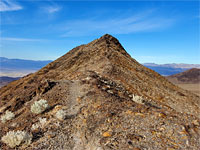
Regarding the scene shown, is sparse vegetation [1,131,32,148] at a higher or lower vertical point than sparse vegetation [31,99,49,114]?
lower

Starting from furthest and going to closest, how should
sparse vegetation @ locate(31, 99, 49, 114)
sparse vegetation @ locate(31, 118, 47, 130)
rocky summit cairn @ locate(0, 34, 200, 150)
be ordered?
sparse vegetation @ locate(31, 99, 49, 114) < sparse vegetation @ locate(31, 118, 47, 130) < rocky summit cairn @ locate(0, 34, 200, 150)

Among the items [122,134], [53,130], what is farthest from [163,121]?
[53,130]

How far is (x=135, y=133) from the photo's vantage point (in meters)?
5.25

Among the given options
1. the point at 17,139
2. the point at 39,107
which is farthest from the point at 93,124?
the point at 39,107

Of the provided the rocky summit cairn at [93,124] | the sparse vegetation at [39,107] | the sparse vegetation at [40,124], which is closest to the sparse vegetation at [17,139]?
the rocky summit cairn at [93,124]

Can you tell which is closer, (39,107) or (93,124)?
(93,124)

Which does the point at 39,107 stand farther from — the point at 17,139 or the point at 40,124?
the point at 17,139

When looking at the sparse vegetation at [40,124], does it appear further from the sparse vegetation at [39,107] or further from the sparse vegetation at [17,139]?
the sparse vegetation at [39,107]

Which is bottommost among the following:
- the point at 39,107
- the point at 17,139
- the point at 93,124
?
the point at 17,139

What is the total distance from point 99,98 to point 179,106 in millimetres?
8277

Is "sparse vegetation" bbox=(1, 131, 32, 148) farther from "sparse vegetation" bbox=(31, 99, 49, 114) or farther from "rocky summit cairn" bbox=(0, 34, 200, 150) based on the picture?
"sparse vegetation" bbox=(31, 99, 49, 114)

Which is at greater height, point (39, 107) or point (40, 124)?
point (39, 107)

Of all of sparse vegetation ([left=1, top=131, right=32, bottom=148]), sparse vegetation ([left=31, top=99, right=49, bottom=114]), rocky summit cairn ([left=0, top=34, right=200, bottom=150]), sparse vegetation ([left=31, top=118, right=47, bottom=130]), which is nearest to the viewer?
rocky summit cairn ([left=0, top=34, right=200, bottom=150])

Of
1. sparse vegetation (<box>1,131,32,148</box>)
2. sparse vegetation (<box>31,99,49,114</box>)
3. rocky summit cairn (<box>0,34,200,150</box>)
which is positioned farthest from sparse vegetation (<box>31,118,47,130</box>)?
sparse vegetation (<box>31,99,49,114</box>)
